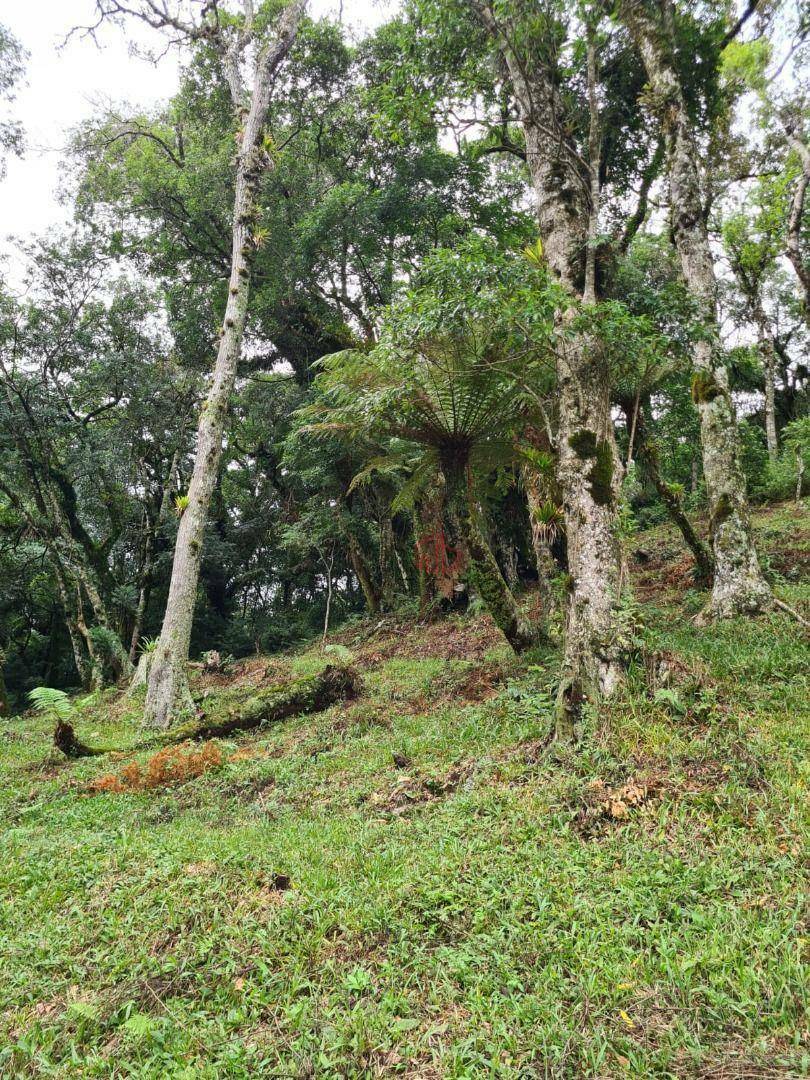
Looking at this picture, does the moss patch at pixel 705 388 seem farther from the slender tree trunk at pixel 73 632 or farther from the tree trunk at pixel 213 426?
the slender tree trunk at pixel 73 632

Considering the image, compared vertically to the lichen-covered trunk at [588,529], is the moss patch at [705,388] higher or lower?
higher

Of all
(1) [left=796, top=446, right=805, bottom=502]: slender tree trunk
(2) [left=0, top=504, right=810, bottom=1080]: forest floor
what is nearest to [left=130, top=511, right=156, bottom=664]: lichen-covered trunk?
(2) [left=0, top=504, right=810, bottom=1080]: forest floor

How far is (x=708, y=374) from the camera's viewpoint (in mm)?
6277

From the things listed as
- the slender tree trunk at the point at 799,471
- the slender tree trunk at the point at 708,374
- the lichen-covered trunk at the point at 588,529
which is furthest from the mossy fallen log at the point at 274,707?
the slender tree trunk at the point at 799,471

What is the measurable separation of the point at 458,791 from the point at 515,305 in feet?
13.0

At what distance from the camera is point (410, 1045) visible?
210 centimetres

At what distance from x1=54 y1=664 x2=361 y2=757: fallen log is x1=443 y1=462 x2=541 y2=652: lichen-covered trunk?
2393mm

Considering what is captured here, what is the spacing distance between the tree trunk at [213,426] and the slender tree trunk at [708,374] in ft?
21.1

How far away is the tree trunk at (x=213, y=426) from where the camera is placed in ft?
26.2

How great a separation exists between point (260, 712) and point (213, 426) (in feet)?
14.9

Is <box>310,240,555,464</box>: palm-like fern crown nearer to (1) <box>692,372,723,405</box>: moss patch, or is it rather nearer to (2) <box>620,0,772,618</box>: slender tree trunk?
(1) <box>692,372,723,405</box>: moss patch

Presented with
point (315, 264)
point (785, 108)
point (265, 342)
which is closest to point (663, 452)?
point (785, 108)

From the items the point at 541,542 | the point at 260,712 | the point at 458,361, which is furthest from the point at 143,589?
the point at 458,361

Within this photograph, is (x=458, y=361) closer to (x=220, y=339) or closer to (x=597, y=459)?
(x=597, y=459)
